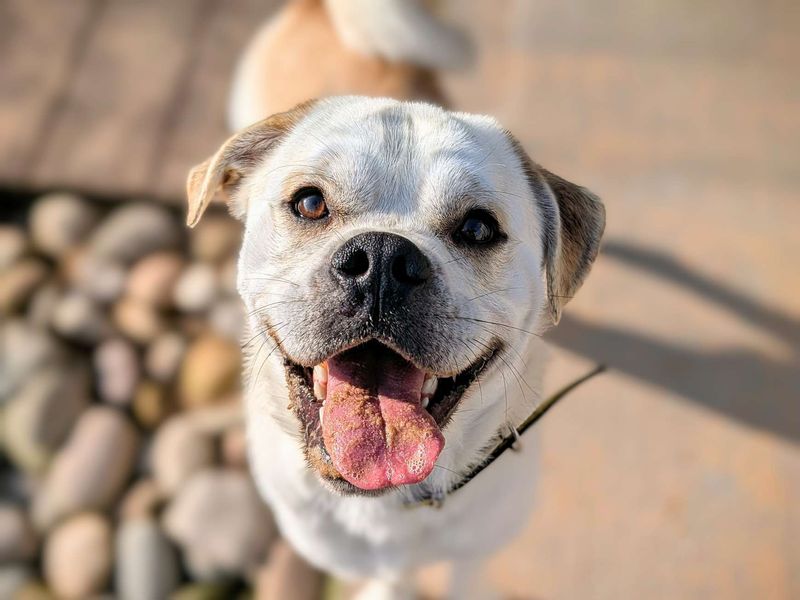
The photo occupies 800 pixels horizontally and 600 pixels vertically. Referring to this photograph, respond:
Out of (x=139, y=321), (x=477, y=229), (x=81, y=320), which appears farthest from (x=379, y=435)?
(x=81, y=320)

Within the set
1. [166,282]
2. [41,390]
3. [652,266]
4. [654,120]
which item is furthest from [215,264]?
[654,120]

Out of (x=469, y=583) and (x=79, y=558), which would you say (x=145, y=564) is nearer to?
(x=79, y=558)

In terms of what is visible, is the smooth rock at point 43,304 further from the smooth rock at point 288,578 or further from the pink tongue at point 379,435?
the pink tongue at point 379,435

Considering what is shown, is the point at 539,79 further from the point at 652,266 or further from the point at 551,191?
the point at 551,191

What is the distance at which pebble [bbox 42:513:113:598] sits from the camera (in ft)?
9.28

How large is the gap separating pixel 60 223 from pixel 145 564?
1.75 metres

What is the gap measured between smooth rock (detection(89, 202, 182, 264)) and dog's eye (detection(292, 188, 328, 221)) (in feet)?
6.86

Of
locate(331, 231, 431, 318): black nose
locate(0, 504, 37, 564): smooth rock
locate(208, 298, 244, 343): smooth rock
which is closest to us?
locate(331, 231, 431, 318): black nose

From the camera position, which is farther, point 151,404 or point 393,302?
point 151,404

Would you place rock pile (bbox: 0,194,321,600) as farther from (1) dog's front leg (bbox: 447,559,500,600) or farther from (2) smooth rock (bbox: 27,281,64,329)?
(1) dog's front leg (bbox: 447,559,500,600)

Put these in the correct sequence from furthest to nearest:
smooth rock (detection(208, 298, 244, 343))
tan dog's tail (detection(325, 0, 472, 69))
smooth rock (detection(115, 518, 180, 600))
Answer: smooth rock (detection(208, 298, 244, 343))
smooth rock (detection(115, 518, 180, 600))
tan dog's tail (detection(325, 0, 472, 69))

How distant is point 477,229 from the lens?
167cm

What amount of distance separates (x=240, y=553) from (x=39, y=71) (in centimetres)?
288

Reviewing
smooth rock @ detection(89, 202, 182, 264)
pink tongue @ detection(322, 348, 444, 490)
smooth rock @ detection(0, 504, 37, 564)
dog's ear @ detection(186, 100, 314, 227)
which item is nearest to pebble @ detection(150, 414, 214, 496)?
smooth rock @ detection(0, 504, 37, 564)
